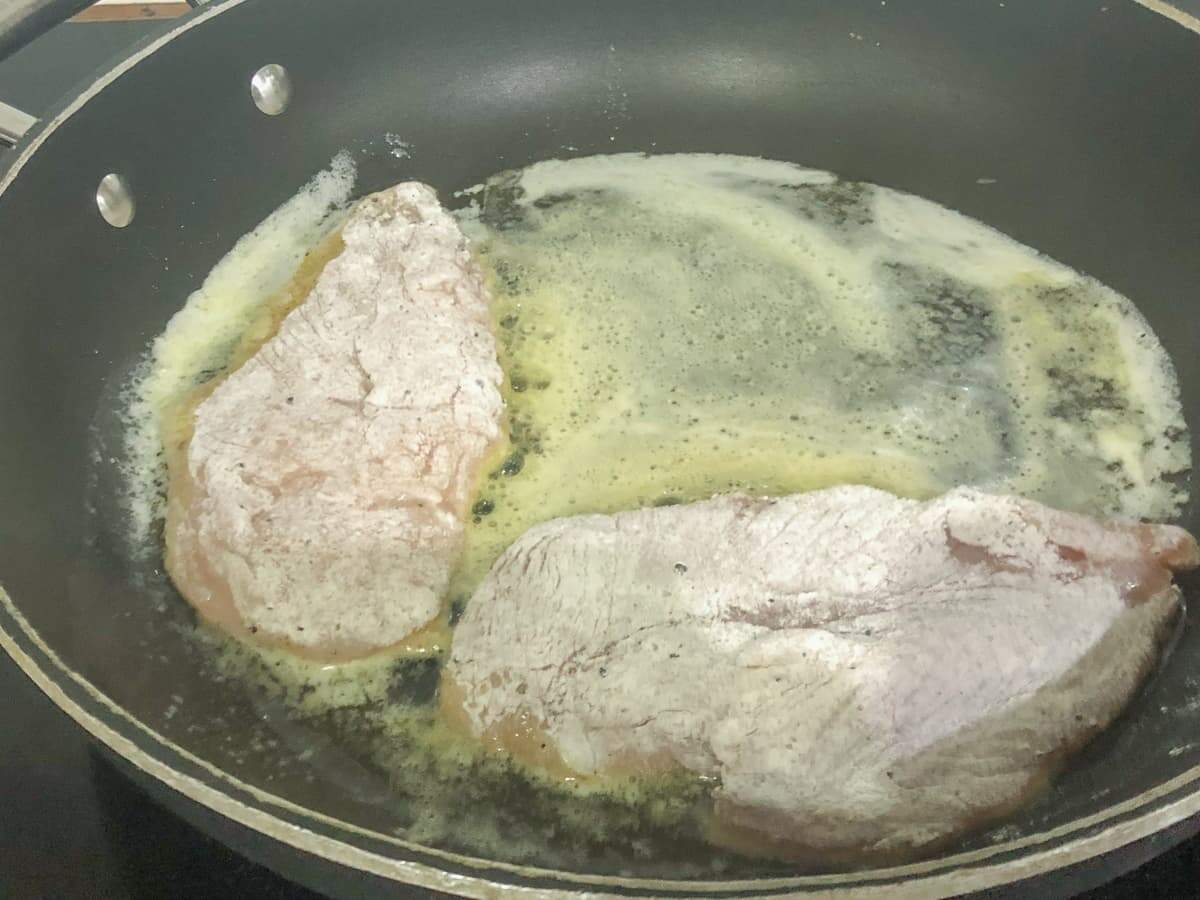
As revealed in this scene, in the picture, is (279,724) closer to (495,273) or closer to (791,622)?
(791,622)

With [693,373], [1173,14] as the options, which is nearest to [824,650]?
[693,373]

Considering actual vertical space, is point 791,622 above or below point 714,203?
below

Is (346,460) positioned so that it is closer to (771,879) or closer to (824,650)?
(824,650)

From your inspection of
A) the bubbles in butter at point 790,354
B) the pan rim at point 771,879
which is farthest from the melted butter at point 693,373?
the pan rim at point 771,879

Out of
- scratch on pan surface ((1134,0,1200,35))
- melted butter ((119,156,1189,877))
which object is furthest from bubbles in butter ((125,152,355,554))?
scratch on pan surface ((1134,0,1200,35))

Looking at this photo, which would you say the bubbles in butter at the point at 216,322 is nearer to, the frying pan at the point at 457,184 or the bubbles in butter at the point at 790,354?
the frying pan at the point at 457,184

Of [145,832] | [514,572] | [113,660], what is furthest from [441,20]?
[145,832]

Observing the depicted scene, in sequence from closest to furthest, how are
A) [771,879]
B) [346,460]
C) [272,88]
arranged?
1. [771,879]
2. [346,460]
3. [272,88]
